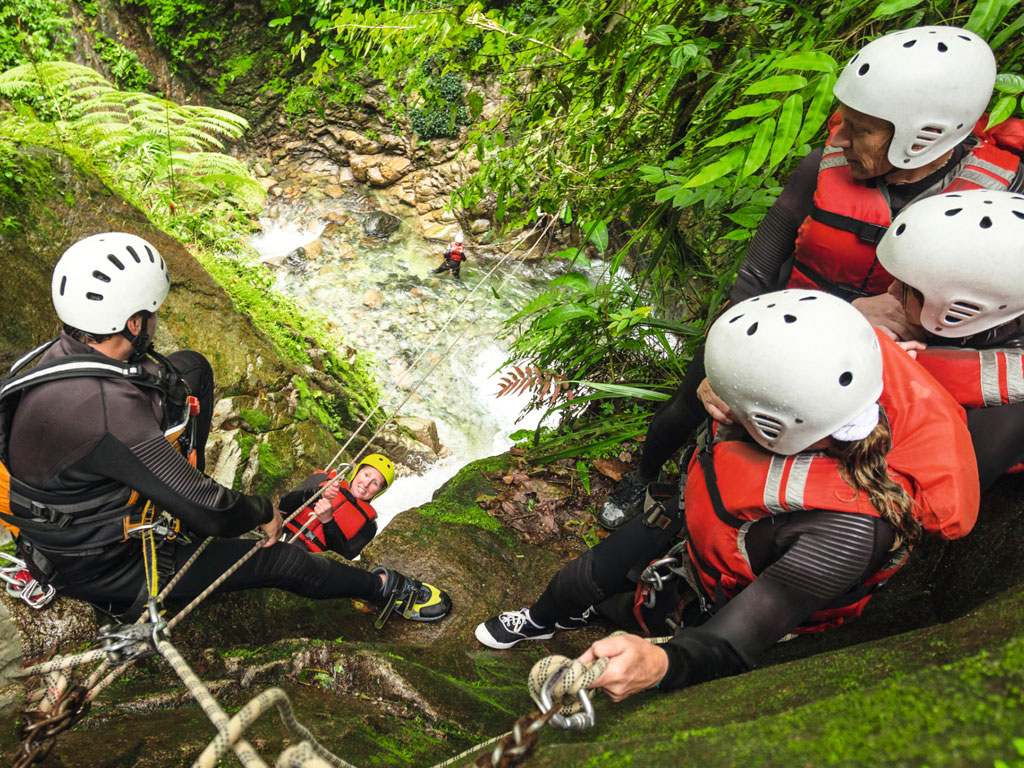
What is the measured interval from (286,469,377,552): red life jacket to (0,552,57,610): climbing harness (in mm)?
1134

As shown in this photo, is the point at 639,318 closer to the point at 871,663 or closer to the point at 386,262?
the point at 871,663

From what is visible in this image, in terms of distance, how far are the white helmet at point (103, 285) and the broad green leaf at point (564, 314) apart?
92.8 inches

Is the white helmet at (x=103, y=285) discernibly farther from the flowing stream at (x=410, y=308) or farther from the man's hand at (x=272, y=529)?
the flowing stream at (x=410, y=308)

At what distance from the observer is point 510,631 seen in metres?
2.88

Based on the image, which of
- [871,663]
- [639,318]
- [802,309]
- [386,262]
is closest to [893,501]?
[871,663]

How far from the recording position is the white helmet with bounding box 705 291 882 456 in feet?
4.74

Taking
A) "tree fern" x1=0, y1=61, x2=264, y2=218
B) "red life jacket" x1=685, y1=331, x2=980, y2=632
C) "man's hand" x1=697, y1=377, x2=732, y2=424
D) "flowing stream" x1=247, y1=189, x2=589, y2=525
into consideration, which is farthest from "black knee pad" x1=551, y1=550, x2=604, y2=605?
"tree fern" x1=0, y1=61, x2=264, y2=218

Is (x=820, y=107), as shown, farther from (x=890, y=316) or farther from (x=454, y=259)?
(x=454, y=259)

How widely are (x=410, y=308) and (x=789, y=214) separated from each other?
8747mm

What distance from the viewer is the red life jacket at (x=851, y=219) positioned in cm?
201

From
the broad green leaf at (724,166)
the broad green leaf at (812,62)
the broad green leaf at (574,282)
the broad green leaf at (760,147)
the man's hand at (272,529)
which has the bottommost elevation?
the man's hand at (272,529)

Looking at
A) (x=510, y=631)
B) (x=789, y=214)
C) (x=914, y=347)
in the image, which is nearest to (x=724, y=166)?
(x=789, y=214)

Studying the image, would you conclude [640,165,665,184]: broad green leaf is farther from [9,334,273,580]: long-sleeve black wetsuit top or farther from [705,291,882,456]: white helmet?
[9,334,273,580]: long-sleeve black wetsuit top

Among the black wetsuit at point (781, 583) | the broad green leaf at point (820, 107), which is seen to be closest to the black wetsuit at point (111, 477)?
the black wetsuit at point (781, 583)
